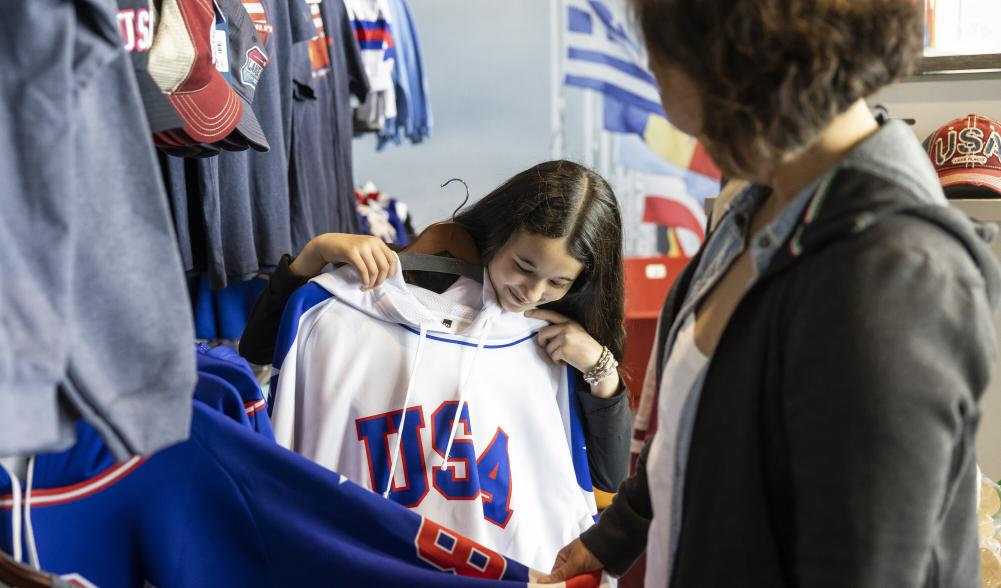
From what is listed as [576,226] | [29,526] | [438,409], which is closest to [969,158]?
[576,226]

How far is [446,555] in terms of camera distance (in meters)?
1.08

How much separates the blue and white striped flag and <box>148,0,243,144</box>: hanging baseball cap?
263 centimetres

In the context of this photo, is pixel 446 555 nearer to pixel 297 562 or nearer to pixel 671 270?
pixel 297 562

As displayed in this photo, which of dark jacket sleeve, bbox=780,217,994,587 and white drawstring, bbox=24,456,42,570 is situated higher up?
dark jacket sleeve, bbox=780,217,994,587

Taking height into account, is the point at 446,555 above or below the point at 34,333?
below

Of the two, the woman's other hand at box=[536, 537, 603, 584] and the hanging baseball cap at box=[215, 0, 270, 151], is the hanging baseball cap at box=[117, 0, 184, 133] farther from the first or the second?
the woman's other hand at box=[536, 537, 603, 584]

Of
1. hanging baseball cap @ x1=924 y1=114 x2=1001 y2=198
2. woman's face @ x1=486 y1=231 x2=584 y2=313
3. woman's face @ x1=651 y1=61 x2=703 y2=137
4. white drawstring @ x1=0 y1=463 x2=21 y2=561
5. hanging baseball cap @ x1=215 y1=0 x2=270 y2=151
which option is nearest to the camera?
woman's face @ x1=651 y1=61 x2=703 y2=137

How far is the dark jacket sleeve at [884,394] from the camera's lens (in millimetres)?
655

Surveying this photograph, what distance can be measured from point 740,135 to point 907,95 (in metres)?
1.68

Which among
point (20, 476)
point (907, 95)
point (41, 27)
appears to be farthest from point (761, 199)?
point (907, 95)

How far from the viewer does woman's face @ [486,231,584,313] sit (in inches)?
56.8

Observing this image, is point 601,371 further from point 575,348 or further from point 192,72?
point 192,72

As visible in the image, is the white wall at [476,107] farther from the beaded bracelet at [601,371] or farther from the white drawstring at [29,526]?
the white drawstring at [29,526]

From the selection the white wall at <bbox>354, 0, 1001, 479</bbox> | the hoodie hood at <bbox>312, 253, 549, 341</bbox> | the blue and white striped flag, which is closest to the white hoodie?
the hoodie hood at <bbox>312, 253, 549, 341</bbox>
